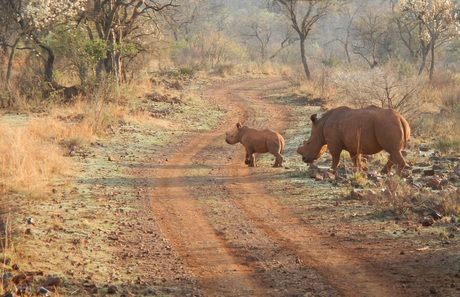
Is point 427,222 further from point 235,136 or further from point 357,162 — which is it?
point 235,136

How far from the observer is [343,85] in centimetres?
2455

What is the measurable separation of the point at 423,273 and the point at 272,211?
3643 millimetres

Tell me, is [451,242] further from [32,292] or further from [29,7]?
[29,7]

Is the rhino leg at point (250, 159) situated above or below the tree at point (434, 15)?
Answer: below

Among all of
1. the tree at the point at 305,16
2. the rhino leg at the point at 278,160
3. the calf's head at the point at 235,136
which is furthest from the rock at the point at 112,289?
the tree at the point at 305,16

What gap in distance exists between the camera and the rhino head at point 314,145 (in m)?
14.8

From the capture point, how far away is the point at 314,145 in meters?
14.8

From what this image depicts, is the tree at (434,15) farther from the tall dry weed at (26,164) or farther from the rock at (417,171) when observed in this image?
the tall dry weed at (26,164)

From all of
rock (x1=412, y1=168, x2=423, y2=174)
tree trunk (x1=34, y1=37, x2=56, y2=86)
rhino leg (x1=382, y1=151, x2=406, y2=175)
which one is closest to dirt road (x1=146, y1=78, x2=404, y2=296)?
rhino leg (x1=382, y1=151, x2=406, y2=175)

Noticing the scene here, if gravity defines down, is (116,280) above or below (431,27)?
below

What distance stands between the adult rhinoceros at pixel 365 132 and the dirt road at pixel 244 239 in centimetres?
142

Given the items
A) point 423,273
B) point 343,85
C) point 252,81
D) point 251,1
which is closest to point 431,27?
point 252,81

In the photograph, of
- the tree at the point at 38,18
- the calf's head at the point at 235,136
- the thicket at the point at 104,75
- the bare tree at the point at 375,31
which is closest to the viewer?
the calf's head at the point at 235,136

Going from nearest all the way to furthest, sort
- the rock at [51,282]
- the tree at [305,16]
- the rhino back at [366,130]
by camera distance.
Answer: the rock at [51,282] → the rhino back at [366,130] → the tree at [305,16]
